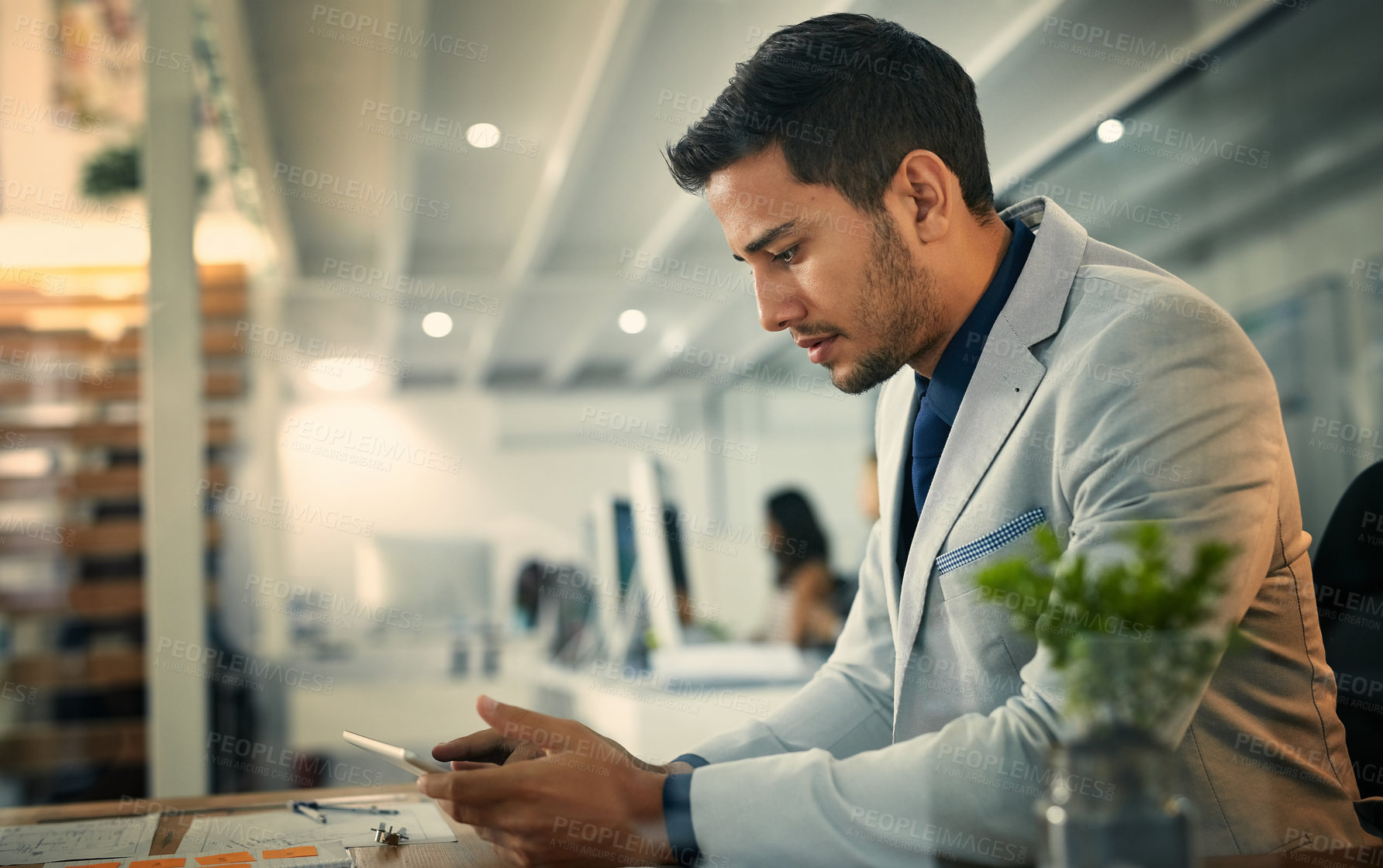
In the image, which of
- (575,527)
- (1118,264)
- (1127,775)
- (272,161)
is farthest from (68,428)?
(575,527)

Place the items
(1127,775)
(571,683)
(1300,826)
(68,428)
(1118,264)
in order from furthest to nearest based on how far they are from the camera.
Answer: (571,683), (68,428), (1118,264), (1300,826), (1127,775)

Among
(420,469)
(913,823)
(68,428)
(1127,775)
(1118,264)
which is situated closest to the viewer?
(1127,775)

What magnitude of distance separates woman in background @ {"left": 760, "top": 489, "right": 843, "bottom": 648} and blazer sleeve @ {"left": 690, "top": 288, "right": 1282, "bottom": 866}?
3.26 m

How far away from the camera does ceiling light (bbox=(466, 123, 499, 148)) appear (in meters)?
3.52

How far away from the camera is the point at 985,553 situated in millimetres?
955

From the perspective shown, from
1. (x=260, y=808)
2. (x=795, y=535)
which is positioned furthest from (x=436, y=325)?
(x=260, y=808)

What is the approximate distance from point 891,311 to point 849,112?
0.22 metres

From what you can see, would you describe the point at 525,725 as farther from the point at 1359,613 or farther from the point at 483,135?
the point at 483,135

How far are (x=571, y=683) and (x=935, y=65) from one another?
9.85 feet

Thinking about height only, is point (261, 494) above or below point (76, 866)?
A: above

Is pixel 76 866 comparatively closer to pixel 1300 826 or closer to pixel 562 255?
pixel 1300 826

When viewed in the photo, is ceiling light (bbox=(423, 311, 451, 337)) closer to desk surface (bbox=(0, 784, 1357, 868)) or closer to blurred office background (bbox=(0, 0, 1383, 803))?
blurred office background (bbox=(0, 0, 1383, 803))

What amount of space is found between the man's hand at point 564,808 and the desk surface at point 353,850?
0.38ft

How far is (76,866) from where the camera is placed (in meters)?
0.83
